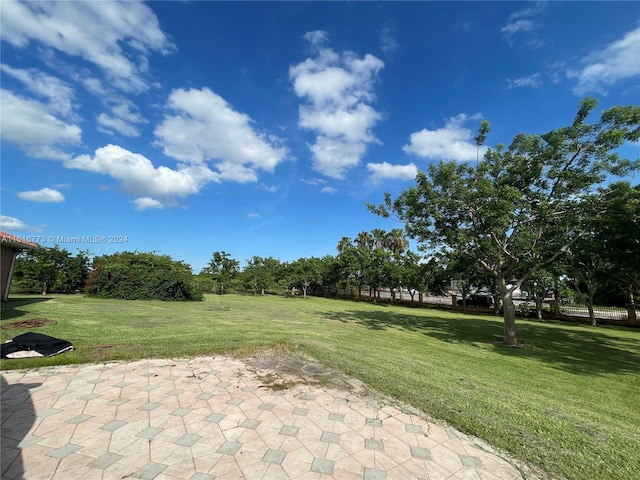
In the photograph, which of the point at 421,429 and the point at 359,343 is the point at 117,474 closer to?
the point at 421,429

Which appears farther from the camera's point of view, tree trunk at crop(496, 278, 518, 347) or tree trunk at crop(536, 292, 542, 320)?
tree trunk at crop(536, 292, 542, 320)

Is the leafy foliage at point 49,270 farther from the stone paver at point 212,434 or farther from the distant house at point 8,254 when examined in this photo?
the stone paver at point 212,434

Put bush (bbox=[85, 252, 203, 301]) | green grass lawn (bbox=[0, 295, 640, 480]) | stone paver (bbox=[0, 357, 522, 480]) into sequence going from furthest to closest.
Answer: bush (bbox=[85, 252, 203, 301])
green grass lawn (bbox=[0, 295, 640, 480])
stone paver (bbox=[0, 357, 522, 480])

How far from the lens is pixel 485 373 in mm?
6133

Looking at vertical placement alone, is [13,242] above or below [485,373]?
above

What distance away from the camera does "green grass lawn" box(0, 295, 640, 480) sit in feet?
10.8

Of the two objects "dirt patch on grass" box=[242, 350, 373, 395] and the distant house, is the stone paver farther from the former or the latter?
the distant house

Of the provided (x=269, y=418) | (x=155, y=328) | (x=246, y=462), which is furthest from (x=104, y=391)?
(x=155, y=328)

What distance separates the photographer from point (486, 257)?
10.3 meters

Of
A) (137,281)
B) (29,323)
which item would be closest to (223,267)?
(137,281)

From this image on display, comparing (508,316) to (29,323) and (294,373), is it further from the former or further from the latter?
(29,323)

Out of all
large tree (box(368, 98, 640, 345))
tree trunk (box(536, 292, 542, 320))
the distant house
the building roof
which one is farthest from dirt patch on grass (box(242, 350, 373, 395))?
tree trunk (box(536, 292, 542, 320))

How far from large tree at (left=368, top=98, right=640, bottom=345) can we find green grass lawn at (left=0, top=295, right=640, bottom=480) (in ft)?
8.99

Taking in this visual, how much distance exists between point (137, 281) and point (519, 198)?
832 inches
